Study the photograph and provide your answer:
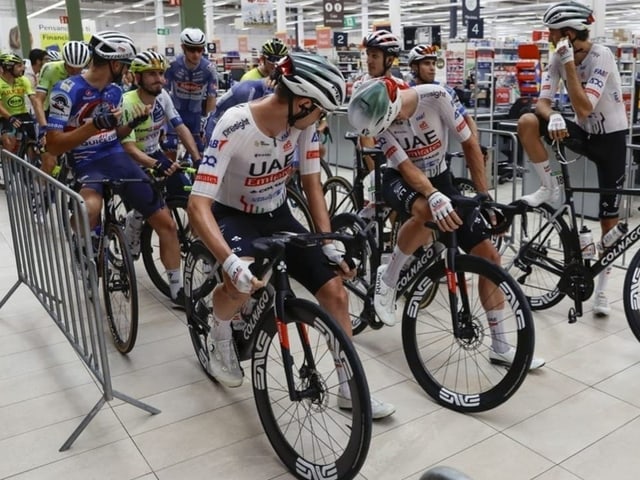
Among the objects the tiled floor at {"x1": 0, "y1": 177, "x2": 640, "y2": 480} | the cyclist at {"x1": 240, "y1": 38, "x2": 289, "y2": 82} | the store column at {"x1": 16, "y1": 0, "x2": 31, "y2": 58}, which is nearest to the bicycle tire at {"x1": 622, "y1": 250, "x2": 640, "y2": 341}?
the tiled floor at {"x1": 0, "y1": 177, "x2": 640, "y2": 480}

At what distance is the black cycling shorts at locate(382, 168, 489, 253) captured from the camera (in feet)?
9.61

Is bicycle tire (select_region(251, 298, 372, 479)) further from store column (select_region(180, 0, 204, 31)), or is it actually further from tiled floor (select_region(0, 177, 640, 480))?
store column (select_region(180, 0, 204, 31))

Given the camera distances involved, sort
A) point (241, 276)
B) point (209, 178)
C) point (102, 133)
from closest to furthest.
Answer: point (241, 276)
point (209, 178)
point (102, 133)

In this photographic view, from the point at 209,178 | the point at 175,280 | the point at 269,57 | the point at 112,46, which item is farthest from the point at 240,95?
the point at 209,178

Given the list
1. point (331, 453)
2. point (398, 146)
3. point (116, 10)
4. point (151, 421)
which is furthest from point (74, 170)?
point (116, 10)

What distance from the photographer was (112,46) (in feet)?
11.2

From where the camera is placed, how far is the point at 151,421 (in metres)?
2.81

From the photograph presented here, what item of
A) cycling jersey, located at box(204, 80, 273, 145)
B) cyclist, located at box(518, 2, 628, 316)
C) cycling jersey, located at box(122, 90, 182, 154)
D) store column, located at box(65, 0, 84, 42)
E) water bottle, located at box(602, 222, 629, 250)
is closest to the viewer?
water bottle, located at box(602, 222, 629, 250)

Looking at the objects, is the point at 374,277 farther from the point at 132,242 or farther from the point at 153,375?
the point at 132,242

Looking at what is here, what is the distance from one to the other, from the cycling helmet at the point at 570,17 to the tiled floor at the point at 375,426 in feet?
5.58

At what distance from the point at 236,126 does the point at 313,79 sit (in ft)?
1.12

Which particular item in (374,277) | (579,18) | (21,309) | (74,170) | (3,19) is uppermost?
(3,19)

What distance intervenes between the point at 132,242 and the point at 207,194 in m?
2.15

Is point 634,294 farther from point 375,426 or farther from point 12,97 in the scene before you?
point 12,97
